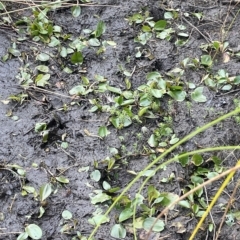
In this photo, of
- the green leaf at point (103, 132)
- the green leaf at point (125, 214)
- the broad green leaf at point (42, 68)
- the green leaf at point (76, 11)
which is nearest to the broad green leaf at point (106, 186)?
the green leaf at point (125, 214)

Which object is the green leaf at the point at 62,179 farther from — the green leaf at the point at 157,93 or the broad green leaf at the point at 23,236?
the green leaf at the point at 157,93

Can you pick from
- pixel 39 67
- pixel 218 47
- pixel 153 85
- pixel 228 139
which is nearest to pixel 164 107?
pixel 153 85

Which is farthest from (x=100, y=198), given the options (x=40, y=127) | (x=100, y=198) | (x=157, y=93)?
(x=157, y=93)

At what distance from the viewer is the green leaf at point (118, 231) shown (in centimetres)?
168

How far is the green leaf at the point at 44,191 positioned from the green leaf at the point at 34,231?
0.40ft

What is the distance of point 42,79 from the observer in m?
2.21

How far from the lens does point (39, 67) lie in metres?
2.27

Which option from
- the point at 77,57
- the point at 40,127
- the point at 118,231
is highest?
the point at 77,57

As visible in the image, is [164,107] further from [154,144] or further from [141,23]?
[141,23]

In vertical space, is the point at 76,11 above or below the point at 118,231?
above

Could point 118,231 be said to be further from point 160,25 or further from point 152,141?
point 160,25

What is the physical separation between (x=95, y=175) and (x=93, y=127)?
10.7 inches

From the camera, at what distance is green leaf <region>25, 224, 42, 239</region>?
1.67 m

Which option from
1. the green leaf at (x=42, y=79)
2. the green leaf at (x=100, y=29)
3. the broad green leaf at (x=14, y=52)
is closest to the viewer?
the green leaf at (x=42, y=79)
